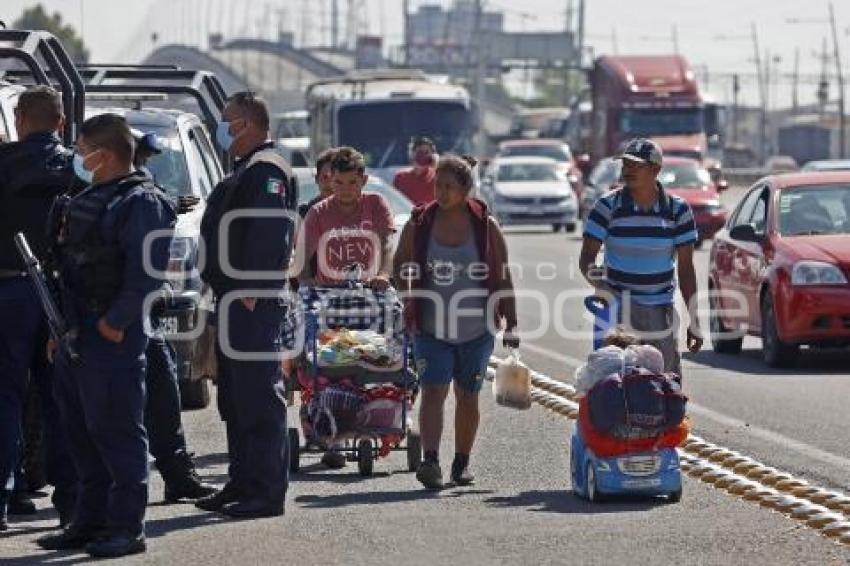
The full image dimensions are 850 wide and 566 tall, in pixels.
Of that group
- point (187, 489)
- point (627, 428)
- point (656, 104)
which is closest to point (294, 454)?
point (187, 489)

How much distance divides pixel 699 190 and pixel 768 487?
33536mm

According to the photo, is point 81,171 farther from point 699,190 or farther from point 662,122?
point 662,122

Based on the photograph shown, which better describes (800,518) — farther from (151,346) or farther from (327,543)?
(151,346)

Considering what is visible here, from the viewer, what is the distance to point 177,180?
17391 millimetres

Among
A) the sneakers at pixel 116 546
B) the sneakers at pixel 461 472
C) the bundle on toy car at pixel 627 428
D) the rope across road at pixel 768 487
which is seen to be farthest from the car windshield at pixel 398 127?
the sneakers at pixel 116 546

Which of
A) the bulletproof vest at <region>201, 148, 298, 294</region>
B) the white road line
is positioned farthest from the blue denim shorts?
the white road line

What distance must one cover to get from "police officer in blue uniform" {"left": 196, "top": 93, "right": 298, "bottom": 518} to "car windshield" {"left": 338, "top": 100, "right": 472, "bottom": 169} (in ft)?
120

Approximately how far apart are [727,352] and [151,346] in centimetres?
1123

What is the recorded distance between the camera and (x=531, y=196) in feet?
170

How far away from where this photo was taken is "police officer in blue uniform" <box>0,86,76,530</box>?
11344 millimetres

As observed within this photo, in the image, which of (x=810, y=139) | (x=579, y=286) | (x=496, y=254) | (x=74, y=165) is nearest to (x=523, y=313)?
(x=579, y=286)

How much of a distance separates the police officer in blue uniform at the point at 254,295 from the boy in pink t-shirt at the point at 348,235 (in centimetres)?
213

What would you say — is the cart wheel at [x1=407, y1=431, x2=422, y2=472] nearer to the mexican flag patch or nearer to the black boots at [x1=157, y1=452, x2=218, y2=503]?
the black boots at [x1=157, y1=452, x2=218, y2=503]

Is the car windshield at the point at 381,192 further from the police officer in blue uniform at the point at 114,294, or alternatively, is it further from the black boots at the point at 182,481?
the police officer in blue uniform at the point at 114,294
